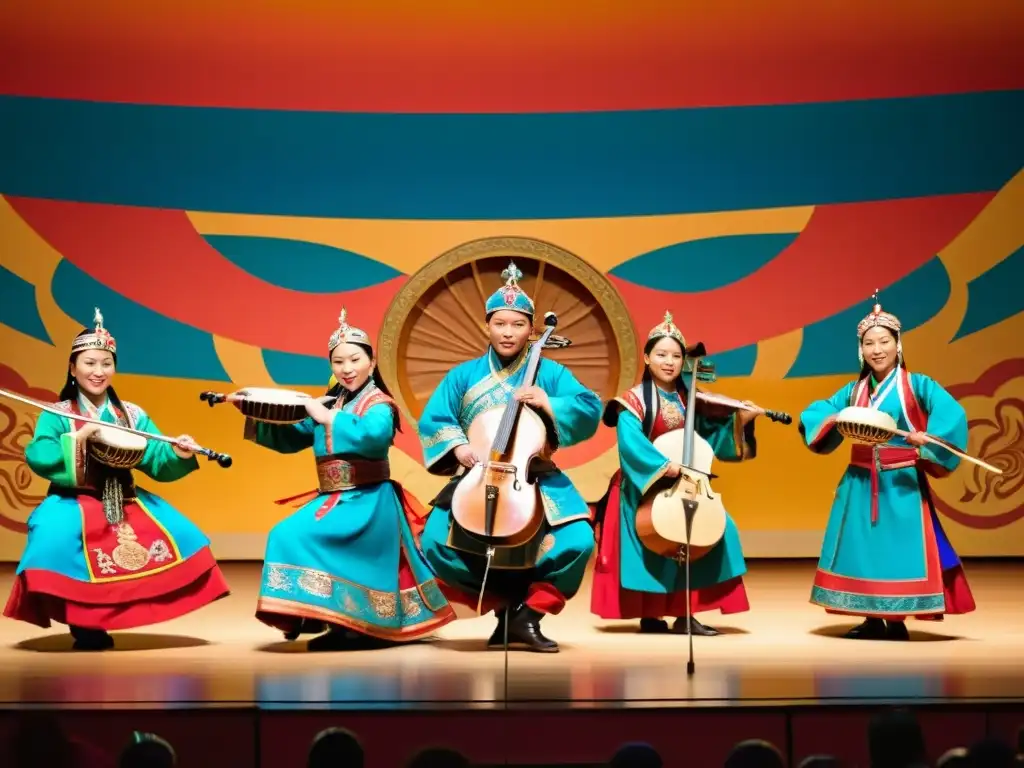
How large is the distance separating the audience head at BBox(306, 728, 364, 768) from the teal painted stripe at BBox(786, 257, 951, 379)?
5595mm

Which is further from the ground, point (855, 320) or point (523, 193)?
point (523, 193)

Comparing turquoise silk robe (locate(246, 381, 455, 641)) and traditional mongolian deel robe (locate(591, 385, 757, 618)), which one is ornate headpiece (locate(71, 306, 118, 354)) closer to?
turquoise silk robe (locate(246, 381, 455, 641))

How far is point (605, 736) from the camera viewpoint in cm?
318

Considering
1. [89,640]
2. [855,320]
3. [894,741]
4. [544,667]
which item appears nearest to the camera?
[894,741]

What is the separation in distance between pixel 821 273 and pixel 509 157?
1.83 metres

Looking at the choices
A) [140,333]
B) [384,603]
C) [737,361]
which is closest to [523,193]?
[737,361]

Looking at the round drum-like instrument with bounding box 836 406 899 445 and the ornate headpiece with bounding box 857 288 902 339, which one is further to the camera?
the ornate headpiece with bounding box 857 288 902 339

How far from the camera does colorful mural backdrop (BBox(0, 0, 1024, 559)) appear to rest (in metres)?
7.36

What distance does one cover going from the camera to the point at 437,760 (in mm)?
2119

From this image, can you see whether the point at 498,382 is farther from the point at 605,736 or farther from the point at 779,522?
the point at 779,522

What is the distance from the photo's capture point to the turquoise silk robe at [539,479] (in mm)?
4512

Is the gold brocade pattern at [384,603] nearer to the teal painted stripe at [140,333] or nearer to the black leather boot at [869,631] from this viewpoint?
the black leather boot at [869,631]

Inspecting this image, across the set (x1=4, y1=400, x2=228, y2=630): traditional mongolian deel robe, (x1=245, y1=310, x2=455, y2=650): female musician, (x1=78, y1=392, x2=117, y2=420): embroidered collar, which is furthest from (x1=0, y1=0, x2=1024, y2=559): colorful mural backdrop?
(x1=245, y1=310, x2=455, y2=650): female musician

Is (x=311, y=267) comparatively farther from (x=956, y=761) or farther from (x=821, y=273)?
(x=956, y=761)
